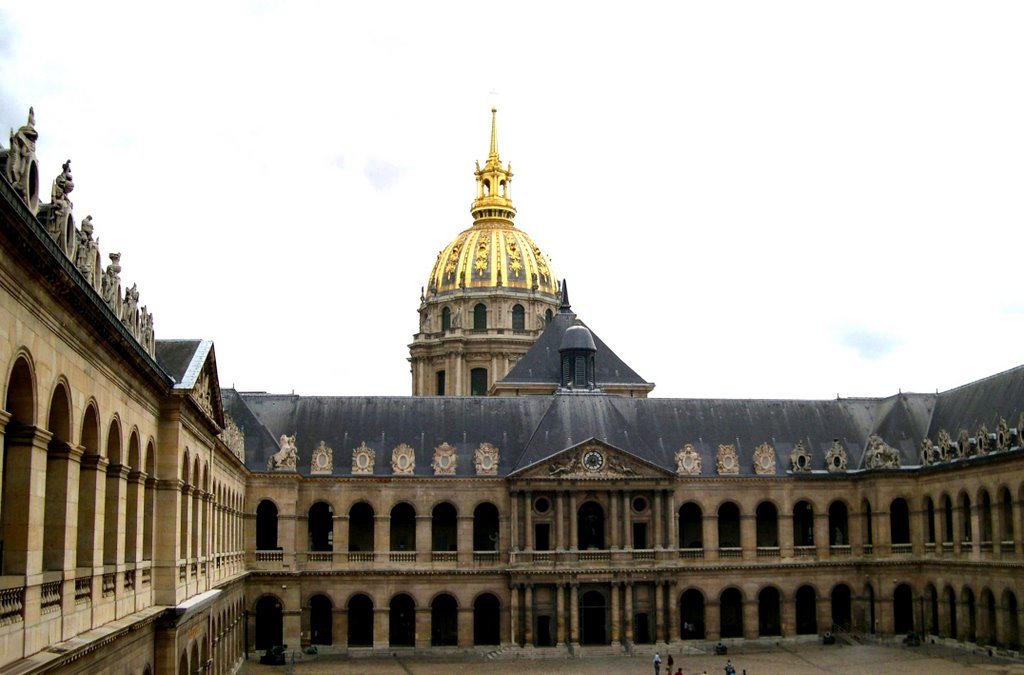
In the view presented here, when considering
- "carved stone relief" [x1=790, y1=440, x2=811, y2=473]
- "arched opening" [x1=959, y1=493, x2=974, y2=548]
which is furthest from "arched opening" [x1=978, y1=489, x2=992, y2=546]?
"carved stone relief" [x1=790, y1=440, x2=811, y2=473]

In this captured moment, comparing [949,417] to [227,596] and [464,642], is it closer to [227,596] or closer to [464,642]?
[464,642]

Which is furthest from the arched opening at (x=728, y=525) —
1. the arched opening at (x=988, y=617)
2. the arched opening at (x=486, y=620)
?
the arched opening at (x=988, y=617)

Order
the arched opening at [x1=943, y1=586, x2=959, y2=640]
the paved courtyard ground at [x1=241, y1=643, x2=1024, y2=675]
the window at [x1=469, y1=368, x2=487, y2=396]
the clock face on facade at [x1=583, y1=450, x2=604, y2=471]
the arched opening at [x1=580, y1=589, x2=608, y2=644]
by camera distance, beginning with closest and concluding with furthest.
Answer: the paved courtyard ground at [x1=241, y1=643, x2=1024, y2=675] → the arched opening at [x1=943, y1=586, x2=959, y2=640] → the arched opening at [x1=580, y1=589, x2=608, y2=644] → the clock face on facade at [x1=583, y1=450, x2=604, y2=471] → the window at [x1=469, y1=368, x2=487, y2=396]

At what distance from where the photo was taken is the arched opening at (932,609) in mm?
74188

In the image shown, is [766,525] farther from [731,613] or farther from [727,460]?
[731,613]

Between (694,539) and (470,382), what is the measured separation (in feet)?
166

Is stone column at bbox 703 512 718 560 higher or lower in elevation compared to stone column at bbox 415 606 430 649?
higher

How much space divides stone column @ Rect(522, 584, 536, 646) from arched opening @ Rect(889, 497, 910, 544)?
23424 mm

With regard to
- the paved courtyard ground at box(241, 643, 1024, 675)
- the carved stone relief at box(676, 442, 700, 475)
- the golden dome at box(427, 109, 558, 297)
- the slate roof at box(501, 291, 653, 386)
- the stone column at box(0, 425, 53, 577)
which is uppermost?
the golden dome at box(427, 109, 558, 297)

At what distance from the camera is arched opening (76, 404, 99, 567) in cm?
2450

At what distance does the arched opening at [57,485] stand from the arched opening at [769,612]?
61242mm

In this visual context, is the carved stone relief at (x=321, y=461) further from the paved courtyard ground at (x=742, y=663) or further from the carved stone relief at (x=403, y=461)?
the paved courtyard ground at (x=742, y=663)

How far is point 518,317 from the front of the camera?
425 feet

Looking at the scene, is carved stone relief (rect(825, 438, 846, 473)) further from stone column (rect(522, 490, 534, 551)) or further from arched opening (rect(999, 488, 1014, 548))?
stone column (rect(522, 490, 534, 551))
